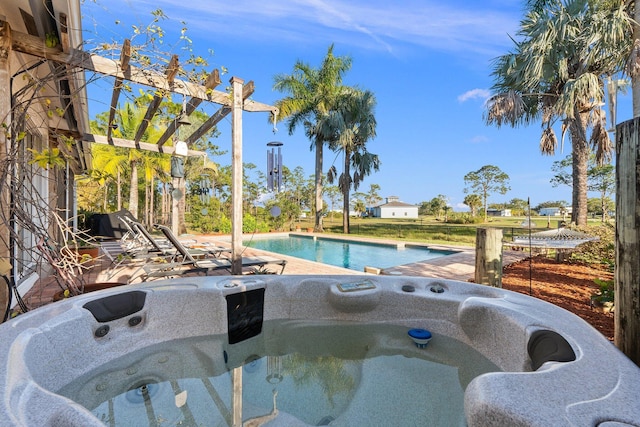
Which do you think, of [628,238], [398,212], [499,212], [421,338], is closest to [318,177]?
[421,338]

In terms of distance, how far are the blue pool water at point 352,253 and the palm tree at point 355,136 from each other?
160 inches

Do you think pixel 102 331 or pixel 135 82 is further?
pixel 135 82

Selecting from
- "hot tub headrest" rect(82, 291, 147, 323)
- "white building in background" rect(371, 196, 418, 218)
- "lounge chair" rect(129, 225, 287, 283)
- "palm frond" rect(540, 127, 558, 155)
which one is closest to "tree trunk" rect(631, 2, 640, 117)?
"palm frond" rect(540, 127, 558, 155)

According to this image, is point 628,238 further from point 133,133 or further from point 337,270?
point 133,133

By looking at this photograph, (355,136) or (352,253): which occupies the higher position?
(355,136)

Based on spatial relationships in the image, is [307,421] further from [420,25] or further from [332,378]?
[420,25]

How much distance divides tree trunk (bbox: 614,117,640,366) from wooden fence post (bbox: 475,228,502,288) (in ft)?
6.85

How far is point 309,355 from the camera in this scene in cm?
263

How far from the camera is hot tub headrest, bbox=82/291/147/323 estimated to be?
88.8 inches

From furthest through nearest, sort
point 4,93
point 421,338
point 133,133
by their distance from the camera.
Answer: point 133,133
point 421,338
point 4,93

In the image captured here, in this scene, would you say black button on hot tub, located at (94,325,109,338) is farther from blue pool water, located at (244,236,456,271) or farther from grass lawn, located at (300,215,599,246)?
grass lawn, located at (300,215,599,246)

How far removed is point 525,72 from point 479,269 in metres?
6.52

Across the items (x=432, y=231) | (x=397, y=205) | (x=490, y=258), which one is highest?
(x=397, y=205)

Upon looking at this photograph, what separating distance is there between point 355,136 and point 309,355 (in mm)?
13374
